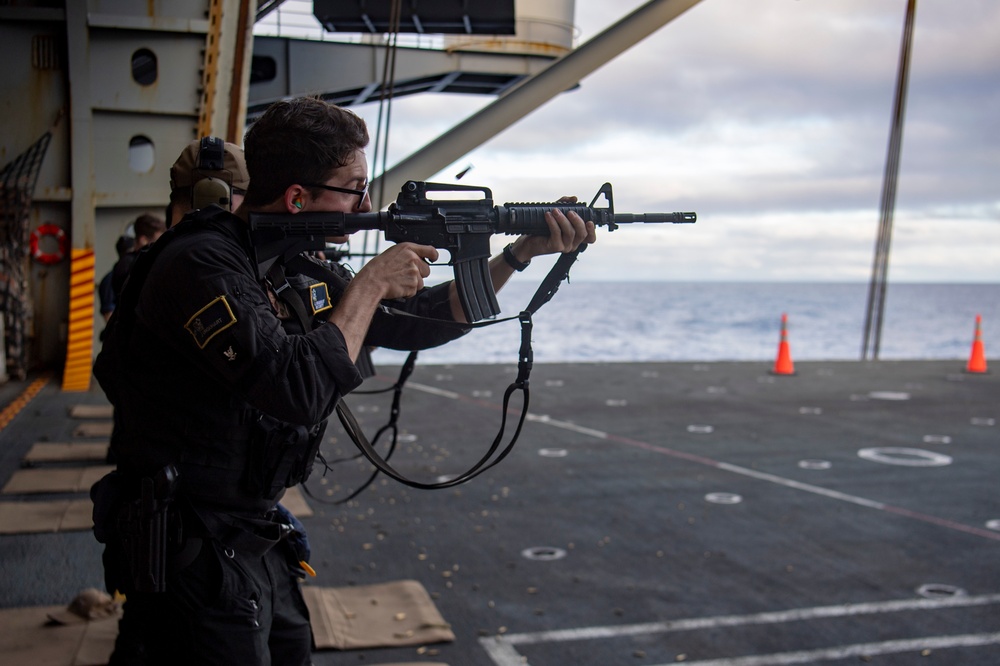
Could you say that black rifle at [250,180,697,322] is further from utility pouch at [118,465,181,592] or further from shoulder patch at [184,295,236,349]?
utility pouch at [118,465,181,592]

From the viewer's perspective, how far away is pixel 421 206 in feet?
8.19

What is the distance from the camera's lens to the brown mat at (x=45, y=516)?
555cm

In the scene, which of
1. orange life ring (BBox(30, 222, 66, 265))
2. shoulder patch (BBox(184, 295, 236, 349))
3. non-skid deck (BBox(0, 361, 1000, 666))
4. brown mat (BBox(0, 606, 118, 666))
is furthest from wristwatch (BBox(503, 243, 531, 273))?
orange life ring (BBox(30, 222, 66, 265))

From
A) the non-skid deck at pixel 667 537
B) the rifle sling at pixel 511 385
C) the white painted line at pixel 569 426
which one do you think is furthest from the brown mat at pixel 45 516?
the white painted line at pixel 569 426

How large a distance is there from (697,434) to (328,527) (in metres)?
4.63

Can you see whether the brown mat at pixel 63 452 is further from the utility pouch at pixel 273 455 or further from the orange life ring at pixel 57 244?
the utility pouch at pixel 273 455

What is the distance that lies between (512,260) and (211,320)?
3.50 feet

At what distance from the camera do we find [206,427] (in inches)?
85.1

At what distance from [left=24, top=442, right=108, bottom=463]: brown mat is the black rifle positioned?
18.4 ft

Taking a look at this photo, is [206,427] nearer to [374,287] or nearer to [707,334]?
[374,287]

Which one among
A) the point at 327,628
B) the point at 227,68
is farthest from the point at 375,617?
the point at 227,68

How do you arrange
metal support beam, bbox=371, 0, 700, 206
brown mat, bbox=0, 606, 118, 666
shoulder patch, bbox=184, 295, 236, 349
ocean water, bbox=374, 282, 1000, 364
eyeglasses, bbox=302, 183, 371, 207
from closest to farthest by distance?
shoulder patch, bbox=184, 295, 236, 349 < eyeglasses, bbox=302, 183, 371, 207 < brown mat, bbox=0, 606, 118, 666 < metal support beam, bbox=371, 0, 700, 206 < ocean water, bbox=374, 282, 1000, 364

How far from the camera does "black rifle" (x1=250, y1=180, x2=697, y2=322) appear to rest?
227cm

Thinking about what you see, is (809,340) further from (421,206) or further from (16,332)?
(421,206)
